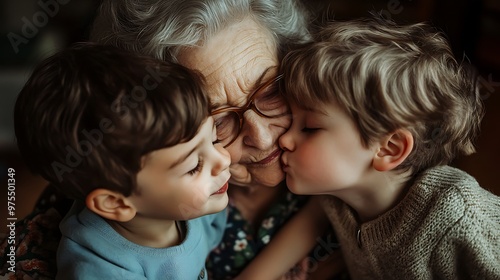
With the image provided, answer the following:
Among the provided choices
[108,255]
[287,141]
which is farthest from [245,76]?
[108,255]

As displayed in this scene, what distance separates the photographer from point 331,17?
1.64m

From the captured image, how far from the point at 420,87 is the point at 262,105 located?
37cm

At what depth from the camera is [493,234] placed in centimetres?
122

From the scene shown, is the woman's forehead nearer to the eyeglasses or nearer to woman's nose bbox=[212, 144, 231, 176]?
the eyeglasses

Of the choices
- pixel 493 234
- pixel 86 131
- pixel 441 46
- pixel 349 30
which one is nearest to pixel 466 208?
pixel 493 234

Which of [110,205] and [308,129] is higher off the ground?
[110,205]

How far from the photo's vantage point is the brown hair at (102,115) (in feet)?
3.45

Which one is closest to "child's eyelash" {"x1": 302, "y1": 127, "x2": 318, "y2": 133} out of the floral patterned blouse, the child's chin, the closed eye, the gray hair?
the closed eye

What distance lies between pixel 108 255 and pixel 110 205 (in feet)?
0.44

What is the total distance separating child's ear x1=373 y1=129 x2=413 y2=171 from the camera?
1240 millimetres

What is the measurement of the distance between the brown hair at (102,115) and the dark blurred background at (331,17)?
32cm

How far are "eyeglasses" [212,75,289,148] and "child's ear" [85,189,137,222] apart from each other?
31 centimetres

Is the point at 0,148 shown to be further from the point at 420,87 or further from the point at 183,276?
the point at 420,87

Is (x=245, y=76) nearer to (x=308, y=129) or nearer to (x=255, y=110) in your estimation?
(x=255, y=110)
